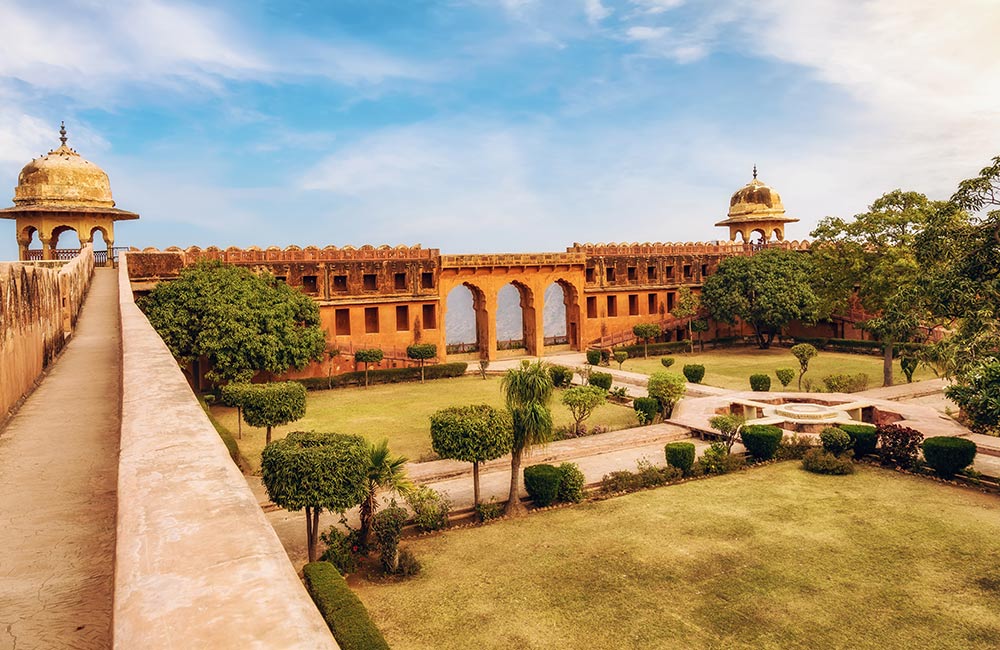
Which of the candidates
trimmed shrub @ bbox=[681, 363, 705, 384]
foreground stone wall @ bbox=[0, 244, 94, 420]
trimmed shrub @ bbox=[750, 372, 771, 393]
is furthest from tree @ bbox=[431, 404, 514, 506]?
trimmed shrub @ bbox=[681, 363, 705, 384]

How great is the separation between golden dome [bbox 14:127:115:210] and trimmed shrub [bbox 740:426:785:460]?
27.9m

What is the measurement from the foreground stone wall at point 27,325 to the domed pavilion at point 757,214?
41555 mm

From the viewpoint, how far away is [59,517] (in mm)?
4387

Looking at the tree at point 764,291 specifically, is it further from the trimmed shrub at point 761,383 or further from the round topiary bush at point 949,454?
the round topiary bush at point 949,454

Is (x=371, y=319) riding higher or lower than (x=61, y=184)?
lower

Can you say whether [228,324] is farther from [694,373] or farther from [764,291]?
[764,291]

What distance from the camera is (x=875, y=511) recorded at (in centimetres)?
1306

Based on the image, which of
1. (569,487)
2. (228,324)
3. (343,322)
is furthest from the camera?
(343,322)

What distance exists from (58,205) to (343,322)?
523 inches

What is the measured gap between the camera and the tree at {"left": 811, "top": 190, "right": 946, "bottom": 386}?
26.3m

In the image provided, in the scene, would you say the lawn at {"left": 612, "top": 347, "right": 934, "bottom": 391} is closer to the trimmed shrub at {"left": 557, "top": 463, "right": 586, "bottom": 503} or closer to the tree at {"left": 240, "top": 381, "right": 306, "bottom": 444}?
the trimmed shrub at {"left": 557, "top": 463, "right": 586, "bottom": 503}

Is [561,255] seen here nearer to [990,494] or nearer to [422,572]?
[990,494]

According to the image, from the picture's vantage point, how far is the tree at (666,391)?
69.5ft

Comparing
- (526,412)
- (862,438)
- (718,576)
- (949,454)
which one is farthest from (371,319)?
(718,576)
